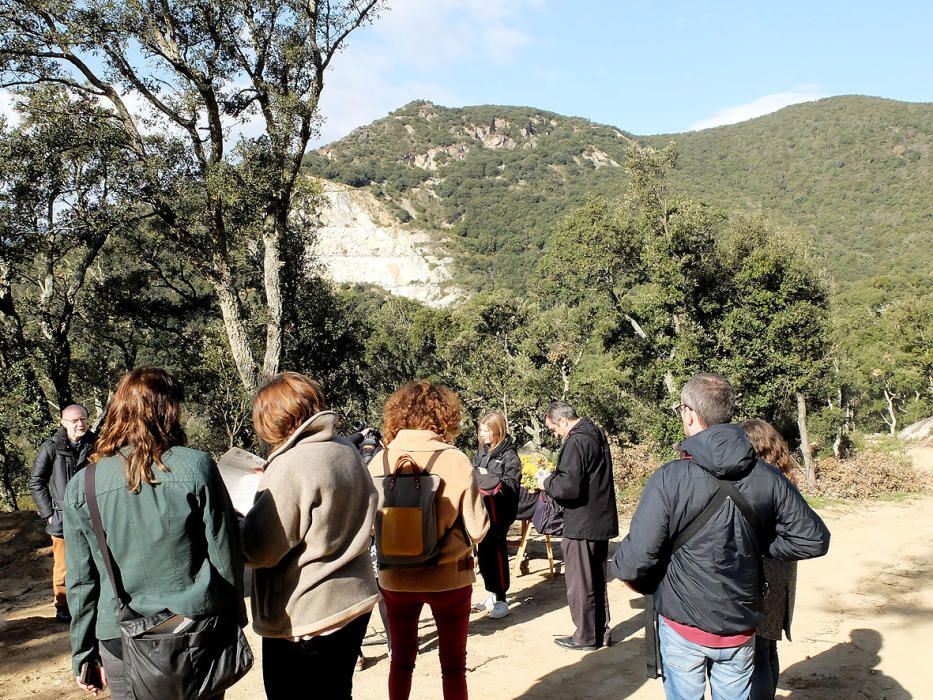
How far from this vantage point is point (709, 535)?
2439 millimetres

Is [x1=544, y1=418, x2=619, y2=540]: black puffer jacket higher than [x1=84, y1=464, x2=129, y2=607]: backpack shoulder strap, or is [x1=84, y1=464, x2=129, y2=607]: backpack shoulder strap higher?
[x1=84, y1=464, x2=129, y2=607]: backpack shoulder strap

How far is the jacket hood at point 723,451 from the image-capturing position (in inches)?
94.6

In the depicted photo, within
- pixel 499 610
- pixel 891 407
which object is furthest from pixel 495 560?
pixel 891 407

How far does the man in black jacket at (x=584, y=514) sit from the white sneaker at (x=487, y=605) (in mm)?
894

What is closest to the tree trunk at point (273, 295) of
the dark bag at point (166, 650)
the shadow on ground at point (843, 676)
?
the shadow on ground at point (843, 676)

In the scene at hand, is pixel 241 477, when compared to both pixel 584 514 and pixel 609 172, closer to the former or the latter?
pixel 584 514

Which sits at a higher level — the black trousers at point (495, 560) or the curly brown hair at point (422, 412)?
the curly brown hair at point (422, 412)

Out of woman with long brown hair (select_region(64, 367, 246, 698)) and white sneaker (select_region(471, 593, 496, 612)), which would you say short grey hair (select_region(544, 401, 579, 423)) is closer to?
white sneaker (select_region(471, 593, 496, 612))

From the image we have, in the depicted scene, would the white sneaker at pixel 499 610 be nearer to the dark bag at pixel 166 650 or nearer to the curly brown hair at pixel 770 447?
the curly brown hair at pixel 770 447

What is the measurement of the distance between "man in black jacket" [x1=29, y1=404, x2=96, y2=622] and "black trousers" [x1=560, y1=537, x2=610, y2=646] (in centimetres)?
395

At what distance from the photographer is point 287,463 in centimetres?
237

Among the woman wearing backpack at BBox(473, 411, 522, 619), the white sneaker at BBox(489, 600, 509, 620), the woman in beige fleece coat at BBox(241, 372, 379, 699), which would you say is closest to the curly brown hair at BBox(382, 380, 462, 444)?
the woman in beige fleece coat at BBox(241, 372, 379, 699)

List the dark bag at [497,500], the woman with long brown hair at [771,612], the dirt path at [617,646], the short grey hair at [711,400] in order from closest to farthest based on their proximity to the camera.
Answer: the short grey hair at [711,400] < the woman with long brown hair at [771,612] < the dirt path at [617,646] < the dark bag at [497,500]

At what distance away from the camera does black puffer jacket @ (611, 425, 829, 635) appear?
96.0 inches
